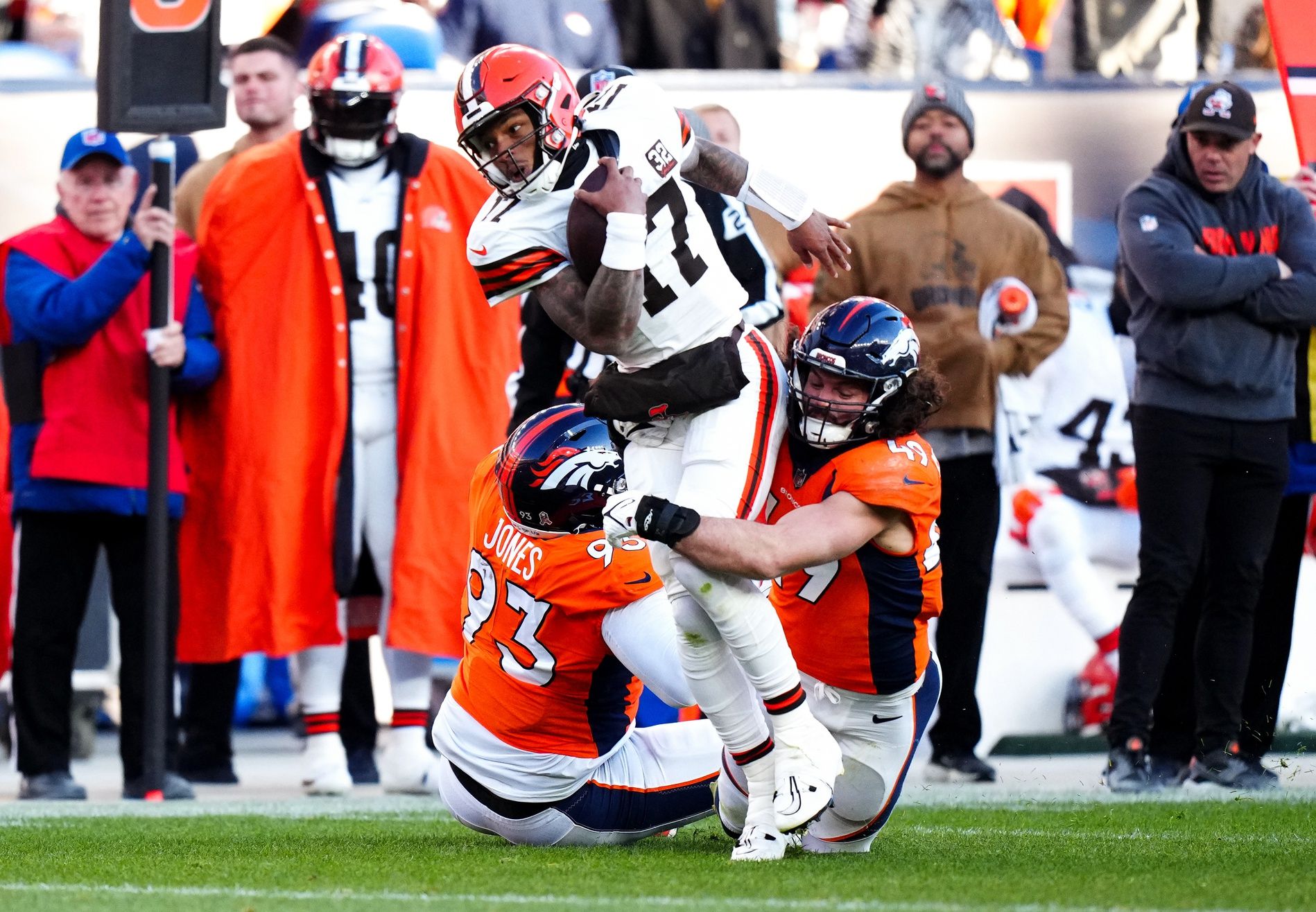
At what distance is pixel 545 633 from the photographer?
15.3 ft

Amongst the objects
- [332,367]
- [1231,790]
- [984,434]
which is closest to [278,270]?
[332,367]

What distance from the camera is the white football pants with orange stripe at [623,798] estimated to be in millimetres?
4840

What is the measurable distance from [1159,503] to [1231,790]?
2.87ft

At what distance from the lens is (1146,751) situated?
6594mm

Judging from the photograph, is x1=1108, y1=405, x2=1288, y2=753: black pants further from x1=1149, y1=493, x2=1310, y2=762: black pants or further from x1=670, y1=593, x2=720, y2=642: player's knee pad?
x1=670, y1=593, x2=720, y2=642: player's knee pad

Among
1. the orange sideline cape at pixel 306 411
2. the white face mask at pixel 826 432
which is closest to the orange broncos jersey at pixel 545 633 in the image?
the white face mask at pixel 826 432

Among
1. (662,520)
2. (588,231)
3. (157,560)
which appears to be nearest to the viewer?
(662,520)

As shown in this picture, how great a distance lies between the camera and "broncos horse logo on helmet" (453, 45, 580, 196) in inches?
178

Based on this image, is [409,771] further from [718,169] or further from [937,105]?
[937,105]

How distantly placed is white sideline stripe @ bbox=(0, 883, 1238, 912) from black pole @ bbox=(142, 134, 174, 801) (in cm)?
226

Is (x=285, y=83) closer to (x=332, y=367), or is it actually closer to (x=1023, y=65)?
(x=332, y=367)

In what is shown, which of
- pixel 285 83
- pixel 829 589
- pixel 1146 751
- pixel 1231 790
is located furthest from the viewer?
pixel 285 83

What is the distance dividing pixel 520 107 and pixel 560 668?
124 centimetres

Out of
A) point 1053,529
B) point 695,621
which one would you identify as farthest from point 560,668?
point 1053,529
